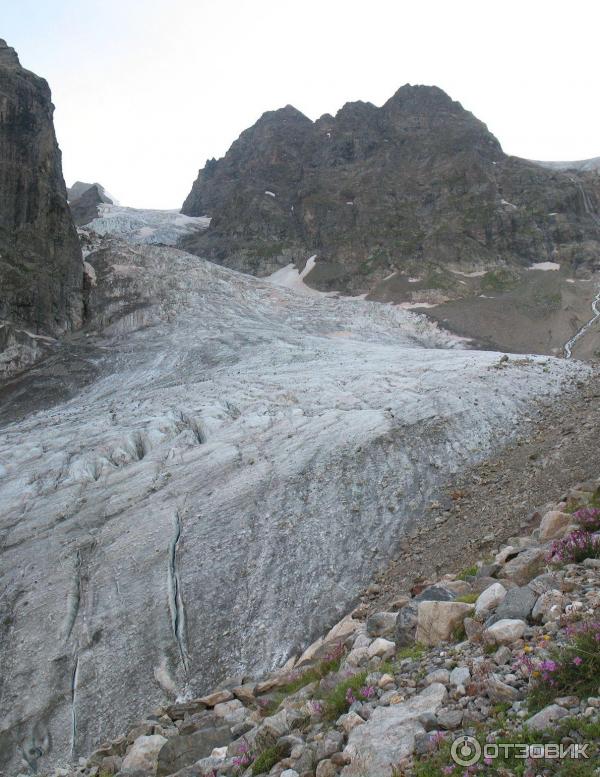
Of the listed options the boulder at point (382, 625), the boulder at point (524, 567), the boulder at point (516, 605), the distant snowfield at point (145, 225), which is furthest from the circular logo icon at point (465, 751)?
the distant snowfield at point (145, 225)

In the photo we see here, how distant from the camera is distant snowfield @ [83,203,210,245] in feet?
340

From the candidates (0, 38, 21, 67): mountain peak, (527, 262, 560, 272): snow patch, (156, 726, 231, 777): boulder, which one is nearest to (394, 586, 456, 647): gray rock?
(156, 726, 231, 777): boulder

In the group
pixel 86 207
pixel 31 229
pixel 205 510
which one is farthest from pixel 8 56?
pixel 86 207

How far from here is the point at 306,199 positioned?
10212 centimetres

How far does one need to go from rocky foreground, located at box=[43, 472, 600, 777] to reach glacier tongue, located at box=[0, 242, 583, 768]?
162 inches

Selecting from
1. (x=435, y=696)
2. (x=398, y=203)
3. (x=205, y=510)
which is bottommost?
(x=205, y=510)

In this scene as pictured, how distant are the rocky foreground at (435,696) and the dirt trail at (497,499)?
383cm

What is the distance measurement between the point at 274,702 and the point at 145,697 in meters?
5.60

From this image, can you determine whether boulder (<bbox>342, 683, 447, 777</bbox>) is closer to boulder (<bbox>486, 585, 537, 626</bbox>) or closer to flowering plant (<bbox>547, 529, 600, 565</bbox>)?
boulder (<bbox>486, 585, 537, 626</bbox>)

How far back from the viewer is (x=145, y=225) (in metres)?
112

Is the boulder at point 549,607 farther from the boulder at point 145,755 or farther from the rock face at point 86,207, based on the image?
the rock face at point 86,207

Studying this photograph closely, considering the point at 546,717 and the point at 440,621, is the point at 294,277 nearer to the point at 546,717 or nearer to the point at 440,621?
the point at 440,621

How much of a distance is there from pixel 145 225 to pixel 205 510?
103518 millimetres

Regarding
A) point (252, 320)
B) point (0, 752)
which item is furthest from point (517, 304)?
point (0, 752)
